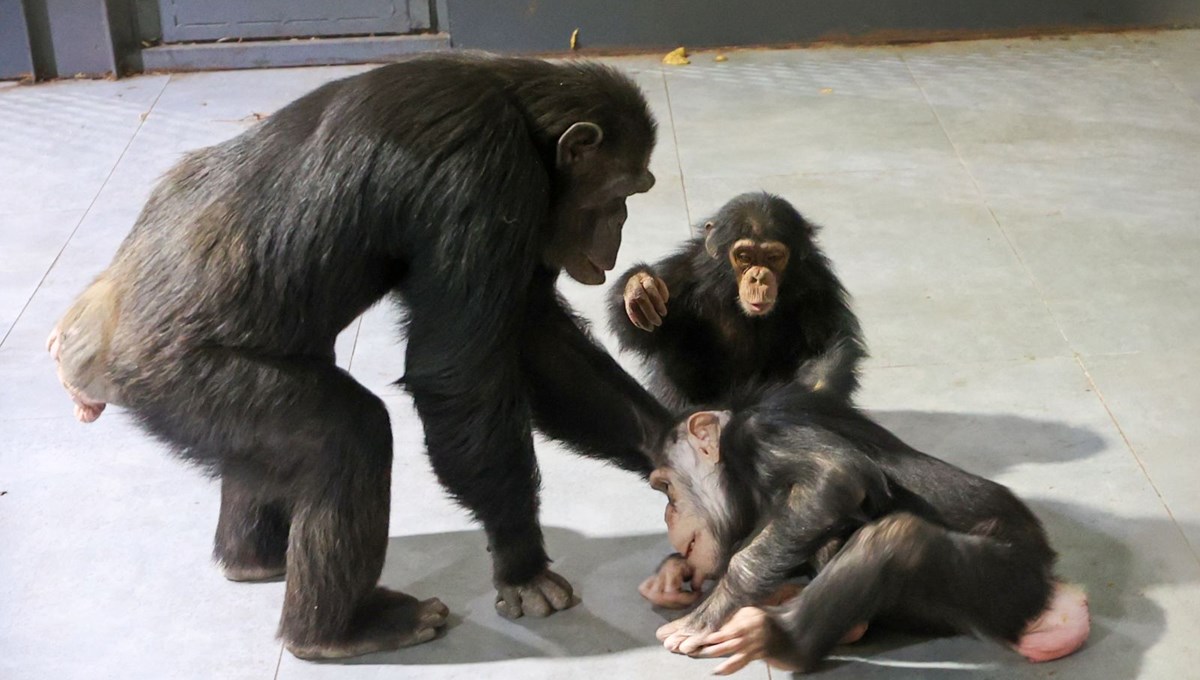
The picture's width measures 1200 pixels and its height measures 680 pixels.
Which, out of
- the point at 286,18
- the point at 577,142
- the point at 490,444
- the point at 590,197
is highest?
the point at 577,142

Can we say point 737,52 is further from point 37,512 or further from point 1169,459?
point 37,512

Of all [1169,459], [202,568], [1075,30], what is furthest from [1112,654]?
[1075,30]

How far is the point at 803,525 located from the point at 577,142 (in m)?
1.09

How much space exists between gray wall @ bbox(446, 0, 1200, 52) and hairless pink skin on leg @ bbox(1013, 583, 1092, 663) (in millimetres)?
4840

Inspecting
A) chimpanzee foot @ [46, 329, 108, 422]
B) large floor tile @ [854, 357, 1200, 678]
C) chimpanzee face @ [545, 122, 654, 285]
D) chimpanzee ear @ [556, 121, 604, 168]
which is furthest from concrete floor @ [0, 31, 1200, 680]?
chimpanzee ear @ [556, 121, 604, 168]

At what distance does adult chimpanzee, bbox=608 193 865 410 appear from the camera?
164 inches

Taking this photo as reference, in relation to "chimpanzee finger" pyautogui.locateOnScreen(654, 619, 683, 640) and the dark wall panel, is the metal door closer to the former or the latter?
the dark wall panel

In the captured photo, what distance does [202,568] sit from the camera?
396 cm

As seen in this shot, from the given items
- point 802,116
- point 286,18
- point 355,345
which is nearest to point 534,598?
point 355,345

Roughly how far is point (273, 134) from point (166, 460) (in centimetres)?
143

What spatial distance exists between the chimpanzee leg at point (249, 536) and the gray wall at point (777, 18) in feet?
14.0

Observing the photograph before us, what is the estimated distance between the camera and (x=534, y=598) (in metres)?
3.74

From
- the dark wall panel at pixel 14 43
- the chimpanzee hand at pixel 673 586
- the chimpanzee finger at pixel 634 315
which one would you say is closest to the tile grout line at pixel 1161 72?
the chimpanzee finger at pixel 634 315

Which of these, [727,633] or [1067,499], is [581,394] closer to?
[727,633]
